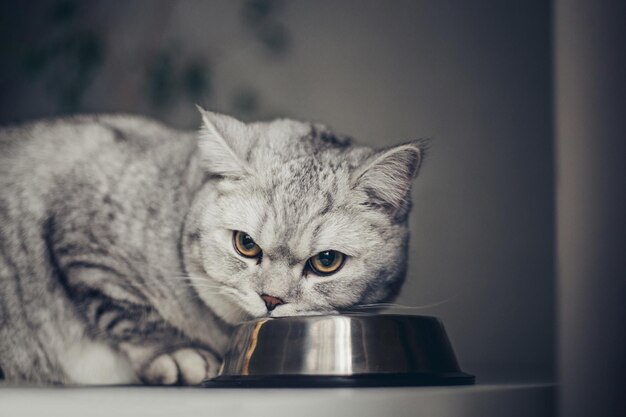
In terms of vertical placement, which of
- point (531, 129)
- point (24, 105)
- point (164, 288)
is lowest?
point (164, 288)

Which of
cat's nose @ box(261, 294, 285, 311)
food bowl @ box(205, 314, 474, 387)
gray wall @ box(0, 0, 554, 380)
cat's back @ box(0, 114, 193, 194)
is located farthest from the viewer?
gray wall @ box(0, 0, 554, 380)

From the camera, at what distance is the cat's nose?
108 centimetres

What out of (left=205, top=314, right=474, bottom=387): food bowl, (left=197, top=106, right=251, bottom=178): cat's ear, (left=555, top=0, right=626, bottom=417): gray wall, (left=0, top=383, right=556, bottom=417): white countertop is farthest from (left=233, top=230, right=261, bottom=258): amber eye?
(left=555, top=0, right=626, bottom=417): gray wall

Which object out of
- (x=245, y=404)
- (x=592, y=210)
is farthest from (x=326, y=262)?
(x=592, y=210)

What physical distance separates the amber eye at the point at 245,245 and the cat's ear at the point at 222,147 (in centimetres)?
11

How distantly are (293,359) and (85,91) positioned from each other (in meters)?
1.20

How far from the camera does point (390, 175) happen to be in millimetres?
1133

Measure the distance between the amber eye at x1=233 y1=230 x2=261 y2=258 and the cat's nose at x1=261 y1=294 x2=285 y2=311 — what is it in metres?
0.08

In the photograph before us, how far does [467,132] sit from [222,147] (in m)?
0.60

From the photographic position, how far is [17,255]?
1282 mm

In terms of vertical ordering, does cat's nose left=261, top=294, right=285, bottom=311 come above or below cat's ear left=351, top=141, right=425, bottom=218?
below

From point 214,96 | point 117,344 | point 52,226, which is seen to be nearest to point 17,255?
point 52,226

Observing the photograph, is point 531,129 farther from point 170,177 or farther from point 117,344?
point 117,344

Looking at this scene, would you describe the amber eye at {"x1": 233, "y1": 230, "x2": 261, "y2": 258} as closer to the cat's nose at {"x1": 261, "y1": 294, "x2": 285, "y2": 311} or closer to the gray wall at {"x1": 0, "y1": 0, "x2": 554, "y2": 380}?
the cat's nose at {"x1": 261, "y1": 294, "x2": 285, "y2": 311}
